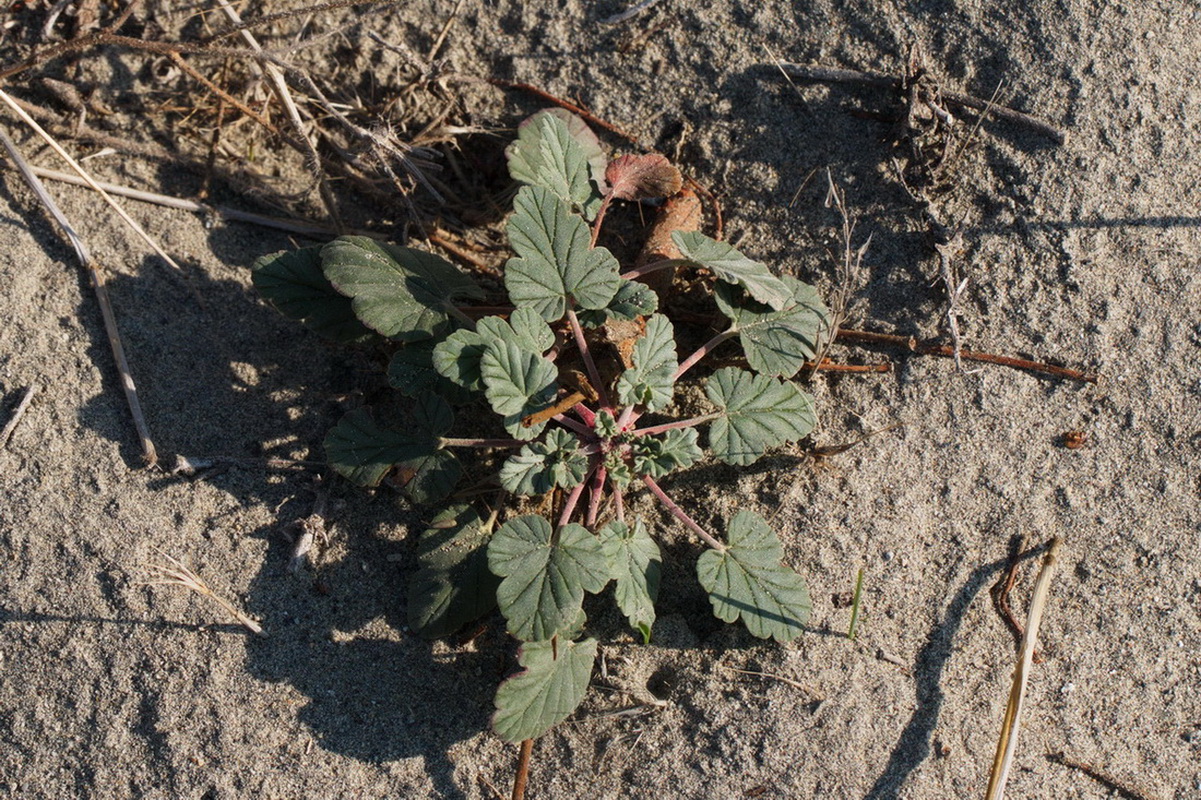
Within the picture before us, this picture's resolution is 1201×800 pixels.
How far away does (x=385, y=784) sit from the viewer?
2.38 metres

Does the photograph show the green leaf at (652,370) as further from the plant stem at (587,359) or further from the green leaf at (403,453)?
the green leaf at (403,453)

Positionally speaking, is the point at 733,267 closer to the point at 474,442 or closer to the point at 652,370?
the point at 652,370

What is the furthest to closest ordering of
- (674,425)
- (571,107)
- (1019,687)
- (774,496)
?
1. (571,107)
2. (774,496)
3. (674,425)
4. (1019,687)

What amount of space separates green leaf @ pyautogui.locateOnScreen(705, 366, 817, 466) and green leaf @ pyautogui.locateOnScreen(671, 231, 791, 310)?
207 millimetres

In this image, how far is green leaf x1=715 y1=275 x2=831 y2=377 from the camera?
253 cm

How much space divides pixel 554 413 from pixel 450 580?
480 millimetres

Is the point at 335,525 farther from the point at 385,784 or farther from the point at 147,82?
the point at 147,82

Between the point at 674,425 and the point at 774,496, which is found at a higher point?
the point at 674,425

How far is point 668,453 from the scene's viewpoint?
236 centimetres

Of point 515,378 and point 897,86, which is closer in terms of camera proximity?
point 515,378

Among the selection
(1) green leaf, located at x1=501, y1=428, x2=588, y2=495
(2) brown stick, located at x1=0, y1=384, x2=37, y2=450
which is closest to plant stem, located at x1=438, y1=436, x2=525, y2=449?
A: (1) green leaf, located at x1=501, y1=428, x2=588, y2=495

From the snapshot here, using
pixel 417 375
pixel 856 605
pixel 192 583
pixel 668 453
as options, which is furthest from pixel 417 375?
pixel 856 605

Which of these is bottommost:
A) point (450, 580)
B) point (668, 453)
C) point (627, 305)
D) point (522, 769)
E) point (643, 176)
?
point (522, 769)

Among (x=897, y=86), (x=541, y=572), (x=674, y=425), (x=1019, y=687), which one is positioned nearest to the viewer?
(x=541, y=572)
